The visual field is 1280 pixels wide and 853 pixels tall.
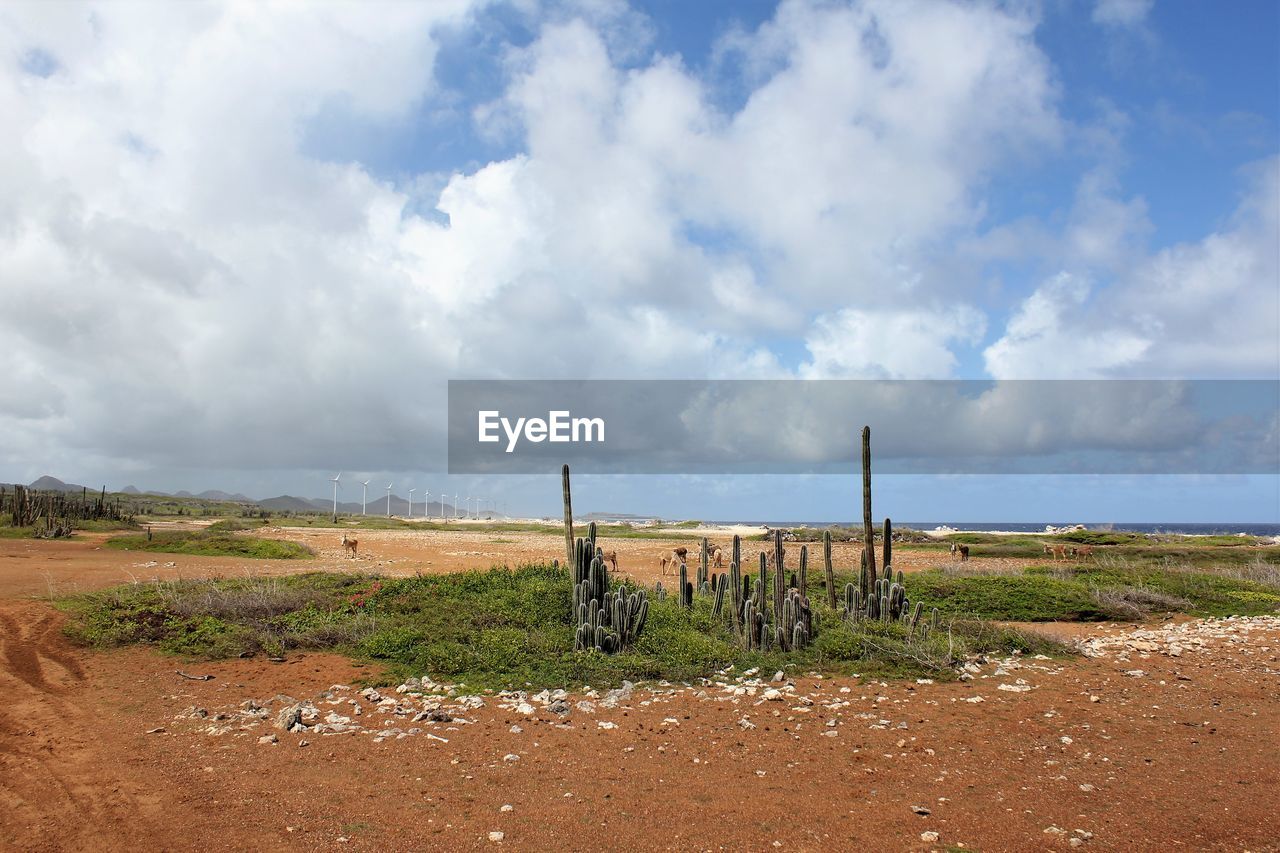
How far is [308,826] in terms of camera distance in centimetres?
638

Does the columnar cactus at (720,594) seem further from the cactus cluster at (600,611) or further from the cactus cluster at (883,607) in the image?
the cactus cluster at (883,607)

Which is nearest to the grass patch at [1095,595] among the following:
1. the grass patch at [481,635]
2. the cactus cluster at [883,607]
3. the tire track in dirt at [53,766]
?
the cactus cluster at [883,607]

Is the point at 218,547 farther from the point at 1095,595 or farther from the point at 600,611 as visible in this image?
the point at 1095,595

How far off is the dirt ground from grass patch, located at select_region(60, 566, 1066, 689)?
27.8 inches

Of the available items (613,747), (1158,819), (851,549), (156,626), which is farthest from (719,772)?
(851,549)

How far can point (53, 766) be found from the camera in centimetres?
766

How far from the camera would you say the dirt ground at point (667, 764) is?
6.32 meters

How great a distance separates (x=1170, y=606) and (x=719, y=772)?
17189mm

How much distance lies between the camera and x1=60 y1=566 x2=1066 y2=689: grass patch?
11.8 metres

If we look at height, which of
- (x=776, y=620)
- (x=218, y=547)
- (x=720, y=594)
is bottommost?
(x=218, y=547)

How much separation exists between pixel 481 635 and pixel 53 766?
20.7 ft

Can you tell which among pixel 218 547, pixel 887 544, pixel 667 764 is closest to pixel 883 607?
pixel 887 544

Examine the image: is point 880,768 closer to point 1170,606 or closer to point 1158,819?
point 1158,819

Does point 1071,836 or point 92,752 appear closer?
point 1071,836
